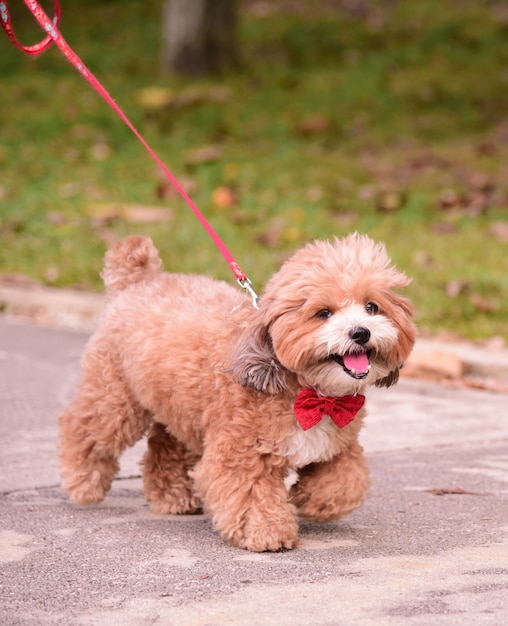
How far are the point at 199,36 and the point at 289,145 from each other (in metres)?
3.46

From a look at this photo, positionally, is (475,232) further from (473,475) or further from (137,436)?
(137,436)

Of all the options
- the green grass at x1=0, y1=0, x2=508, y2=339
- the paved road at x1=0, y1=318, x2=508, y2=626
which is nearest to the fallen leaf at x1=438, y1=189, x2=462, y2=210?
the green grass at x1=0, y1=0, x2=508, y2=339

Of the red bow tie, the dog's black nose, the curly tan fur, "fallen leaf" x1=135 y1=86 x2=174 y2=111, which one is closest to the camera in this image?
the dog's black nose

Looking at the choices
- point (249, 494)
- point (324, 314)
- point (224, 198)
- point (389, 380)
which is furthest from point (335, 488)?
point (224, 198)

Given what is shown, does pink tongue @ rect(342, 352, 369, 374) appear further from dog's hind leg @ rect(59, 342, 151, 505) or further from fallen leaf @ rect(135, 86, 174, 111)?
fallen leaf @ rect(135, 86, 174, 111)

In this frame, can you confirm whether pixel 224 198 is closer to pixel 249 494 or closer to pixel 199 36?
pixel 199 36

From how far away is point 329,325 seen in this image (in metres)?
4.30

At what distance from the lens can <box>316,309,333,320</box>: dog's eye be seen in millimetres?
4355

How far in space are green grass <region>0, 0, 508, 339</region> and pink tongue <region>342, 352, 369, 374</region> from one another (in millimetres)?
4829

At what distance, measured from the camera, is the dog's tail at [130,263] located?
5457 mm

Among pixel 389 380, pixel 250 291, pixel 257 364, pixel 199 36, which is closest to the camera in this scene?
pixel 257 364

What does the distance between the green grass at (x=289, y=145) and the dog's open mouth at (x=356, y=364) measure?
4828mm

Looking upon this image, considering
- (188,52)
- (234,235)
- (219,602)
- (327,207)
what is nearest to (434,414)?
(219,602)

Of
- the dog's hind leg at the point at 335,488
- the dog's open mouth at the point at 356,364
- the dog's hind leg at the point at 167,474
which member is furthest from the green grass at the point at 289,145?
the dog's open mouth at the point at 356,364
